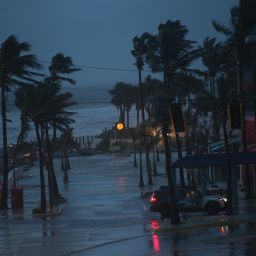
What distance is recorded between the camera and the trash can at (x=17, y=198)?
158 feet

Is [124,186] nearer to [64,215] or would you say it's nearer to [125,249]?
[64,215]

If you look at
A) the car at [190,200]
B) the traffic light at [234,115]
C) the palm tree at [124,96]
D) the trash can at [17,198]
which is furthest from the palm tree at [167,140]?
the palm tree at [124,96]

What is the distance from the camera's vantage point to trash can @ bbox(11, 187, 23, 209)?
158 feet

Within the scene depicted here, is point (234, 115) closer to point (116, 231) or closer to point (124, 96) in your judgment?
point (116, 231)

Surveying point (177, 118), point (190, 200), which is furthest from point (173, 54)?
point (177, 118)

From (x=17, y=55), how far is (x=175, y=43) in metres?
12.3

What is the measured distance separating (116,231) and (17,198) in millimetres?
19735

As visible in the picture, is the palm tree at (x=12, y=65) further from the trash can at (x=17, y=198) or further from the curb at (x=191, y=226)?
the curb at (x=191, y=226)

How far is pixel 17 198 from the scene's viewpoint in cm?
4838

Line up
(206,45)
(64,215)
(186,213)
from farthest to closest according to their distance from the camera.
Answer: (206,45)
(64,215)
(186,213)

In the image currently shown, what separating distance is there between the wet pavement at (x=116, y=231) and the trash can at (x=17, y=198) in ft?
2.62

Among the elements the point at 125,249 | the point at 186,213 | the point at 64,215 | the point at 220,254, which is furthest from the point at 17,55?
the point at 220,254

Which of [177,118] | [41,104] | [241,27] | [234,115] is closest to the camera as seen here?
[177,118]

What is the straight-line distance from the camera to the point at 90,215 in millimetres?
39188
